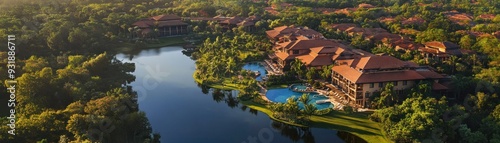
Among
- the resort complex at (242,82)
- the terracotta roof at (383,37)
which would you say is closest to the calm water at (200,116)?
the resort complex at (242,82)

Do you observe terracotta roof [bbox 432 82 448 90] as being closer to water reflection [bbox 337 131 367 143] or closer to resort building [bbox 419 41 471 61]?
water reflection [bbox 337 131 367 143]

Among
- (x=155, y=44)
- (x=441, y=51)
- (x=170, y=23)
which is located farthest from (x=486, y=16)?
(x=155, y=44)

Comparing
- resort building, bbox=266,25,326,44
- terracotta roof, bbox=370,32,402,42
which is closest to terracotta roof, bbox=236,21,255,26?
resort building, bbox=266,25,326,44

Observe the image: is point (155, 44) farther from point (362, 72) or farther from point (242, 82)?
point (362, 72)

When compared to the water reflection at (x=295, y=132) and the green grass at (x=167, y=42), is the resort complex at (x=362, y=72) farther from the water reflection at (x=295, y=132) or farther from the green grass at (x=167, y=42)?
the green grass at (x=167, y=42)

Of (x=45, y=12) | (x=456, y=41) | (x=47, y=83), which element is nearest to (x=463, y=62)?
(x=456, y=41)

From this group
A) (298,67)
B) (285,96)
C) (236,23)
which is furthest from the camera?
(236,23)

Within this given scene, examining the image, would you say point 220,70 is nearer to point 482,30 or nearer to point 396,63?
point 396,63
